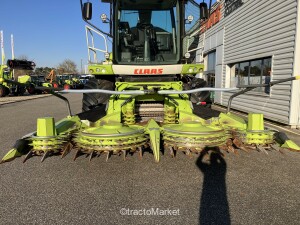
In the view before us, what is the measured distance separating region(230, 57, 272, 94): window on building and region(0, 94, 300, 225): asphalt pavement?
4.87 meters

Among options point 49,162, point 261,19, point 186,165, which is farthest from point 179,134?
point 261,19

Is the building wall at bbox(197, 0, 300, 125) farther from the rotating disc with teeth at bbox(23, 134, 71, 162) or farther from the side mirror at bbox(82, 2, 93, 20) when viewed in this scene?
the rotating disc with teeth at bbox(23, 134, 71, 162)

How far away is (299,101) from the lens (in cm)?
689

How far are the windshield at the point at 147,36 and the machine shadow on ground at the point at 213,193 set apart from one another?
2224mm

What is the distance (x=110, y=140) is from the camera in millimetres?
3125

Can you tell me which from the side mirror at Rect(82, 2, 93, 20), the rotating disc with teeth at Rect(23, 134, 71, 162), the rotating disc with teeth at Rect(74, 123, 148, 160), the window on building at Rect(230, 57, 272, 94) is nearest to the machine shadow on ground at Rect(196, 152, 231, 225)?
the rotating disc with teeth at Rect(74, 123, 148, 160)

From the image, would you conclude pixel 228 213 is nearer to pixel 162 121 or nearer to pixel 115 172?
pixel 115 172

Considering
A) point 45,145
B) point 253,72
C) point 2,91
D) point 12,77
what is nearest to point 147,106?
point 45,145

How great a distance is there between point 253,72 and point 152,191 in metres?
8.06

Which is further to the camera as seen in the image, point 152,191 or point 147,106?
point 147,106

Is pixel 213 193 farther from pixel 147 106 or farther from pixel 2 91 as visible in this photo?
pixel 2 91

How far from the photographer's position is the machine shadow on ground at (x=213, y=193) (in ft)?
8.39

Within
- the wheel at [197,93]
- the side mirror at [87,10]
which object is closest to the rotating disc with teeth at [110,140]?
the side mirror at [87,10]

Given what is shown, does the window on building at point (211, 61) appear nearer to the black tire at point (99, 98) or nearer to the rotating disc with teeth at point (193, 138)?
the black tire at point (99, 98)
